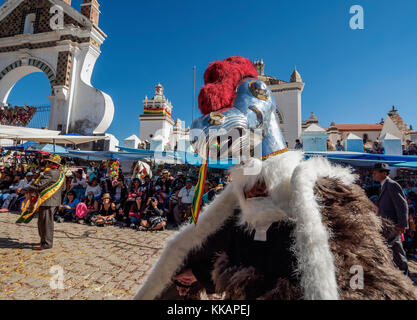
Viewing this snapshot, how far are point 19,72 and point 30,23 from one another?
3.25 meters

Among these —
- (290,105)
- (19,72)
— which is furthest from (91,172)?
(290,105)

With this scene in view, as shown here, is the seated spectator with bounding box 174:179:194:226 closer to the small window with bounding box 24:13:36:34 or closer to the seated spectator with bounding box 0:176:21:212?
the seated spectator with bounding box 0:176:21:212

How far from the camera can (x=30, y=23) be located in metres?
13.7

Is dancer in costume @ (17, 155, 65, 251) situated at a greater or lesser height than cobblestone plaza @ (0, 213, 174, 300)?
greater

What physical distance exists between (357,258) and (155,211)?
617cm

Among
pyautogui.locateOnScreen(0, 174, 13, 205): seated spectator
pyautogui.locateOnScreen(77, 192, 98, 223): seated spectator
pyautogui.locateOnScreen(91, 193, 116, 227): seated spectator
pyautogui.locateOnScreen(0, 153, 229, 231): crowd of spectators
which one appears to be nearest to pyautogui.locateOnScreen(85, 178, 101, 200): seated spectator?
pyautogui.locateOnScreen(0, 153, 229, 231): crowd of spectators

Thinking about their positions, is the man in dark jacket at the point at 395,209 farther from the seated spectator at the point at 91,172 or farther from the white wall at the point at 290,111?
the white wall at the point at 290,111

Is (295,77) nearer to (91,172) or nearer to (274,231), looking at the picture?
(91,172)

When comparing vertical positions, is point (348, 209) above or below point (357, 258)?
above

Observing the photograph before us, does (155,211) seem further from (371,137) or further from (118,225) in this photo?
(371,137)

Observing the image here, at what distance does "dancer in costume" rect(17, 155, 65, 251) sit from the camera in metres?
4.23

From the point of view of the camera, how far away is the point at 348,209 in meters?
0.82

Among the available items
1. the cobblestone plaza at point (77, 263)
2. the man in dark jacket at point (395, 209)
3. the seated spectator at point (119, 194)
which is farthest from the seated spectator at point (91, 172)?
the man in dark jacket at point (395, 209)
